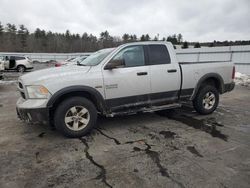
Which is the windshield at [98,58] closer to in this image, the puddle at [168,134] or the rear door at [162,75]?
the rear door at [162,75]

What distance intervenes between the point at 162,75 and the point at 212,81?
193 centimetres

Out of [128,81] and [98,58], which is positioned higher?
[98,58]

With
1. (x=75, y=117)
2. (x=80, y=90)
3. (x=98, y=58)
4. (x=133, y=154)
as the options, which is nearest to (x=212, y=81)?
(x=98, y=58)

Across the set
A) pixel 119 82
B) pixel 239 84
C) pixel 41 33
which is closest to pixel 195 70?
pixel 119 82

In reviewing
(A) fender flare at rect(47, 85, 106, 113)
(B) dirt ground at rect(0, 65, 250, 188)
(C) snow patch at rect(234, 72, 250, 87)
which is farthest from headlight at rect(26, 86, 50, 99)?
(C) snow patch at rect(234, 72, 250, 87)

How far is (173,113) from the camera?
6.17m

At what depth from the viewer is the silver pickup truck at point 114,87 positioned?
13.6 ft

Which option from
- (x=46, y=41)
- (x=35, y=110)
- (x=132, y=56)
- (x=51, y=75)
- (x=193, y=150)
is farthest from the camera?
(x=46, y=41)

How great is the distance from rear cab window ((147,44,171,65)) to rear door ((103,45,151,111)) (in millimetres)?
208

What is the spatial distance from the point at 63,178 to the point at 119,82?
2268mm

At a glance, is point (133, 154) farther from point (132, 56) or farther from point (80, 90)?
point (132, 56)

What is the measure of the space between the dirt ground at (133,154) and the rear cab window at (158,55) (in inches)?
58.8

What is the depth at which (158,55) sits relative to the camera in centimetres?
524

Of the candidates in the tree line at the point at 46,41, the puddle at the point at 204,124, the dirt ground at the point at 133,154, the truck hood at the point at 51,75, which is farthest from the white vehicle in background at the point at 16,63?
the tree line at the point at 46,41
